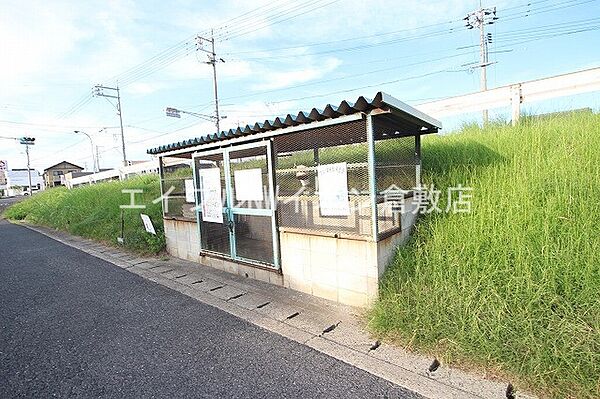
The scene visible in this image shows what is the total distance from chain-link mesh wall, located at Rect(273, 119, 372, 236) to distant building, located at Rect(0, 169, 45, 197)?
67708mm

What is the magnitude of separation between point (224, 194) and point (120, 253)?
13.0 ft

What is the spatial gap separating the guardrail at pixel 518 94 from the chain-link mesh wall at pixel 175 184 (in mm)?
5323

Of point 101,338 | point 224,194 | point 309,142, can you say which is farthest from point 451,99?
point 101,338

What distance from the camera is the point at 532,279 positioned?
2.95 meters

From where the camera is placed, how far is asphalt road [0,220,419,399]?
2582mm

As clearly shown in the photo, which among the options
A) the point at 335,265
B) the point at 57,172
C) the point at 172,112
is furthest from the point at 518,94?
the point at 57,172

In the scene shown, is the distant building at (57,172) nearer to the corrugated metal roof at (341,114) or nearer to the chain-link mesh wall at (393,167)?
the corrugated metal roof at (341,114)

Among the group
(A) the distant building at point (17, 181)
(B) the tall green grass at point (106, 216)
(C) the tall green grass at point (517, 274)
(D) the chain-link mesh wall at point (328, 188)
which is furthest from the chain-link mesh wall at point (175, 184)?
(A) the distant building at point (17, 181)

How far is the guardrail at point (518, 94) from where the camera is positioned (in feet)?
16.9

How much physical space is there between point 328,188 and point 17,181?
3421 inches

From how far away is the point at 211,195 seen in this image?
571cm

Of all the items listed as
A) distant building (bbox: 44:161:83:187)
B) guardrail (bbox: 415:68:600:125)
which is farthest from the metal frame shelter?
distant building (bbox: 44:161:83:187)

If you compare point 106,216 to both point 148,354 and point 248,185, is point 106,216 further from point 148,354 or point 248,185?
point 148,354

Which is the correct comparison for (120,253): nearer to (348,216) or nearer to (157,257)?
(157,257)
